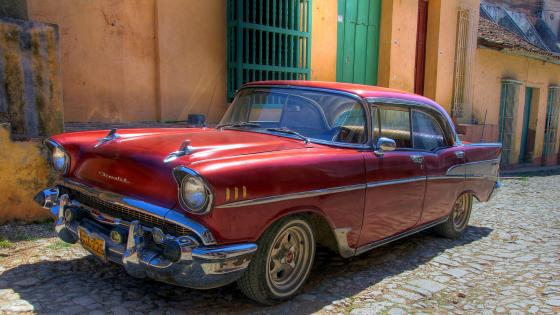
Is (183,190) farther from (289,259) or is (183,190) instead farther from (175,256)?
(289,259)

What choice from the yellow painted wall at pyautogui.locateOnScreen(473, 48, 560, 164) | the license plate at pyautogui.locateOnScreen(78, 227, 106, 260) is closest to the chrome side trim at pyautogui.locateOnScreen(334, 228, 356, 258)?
the license plate at pyautogui.locateOnScreen(78, 227, 106, 260)

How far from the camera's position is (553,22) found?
21547mm

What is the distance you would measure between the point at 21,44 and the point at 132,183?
263 centimetres

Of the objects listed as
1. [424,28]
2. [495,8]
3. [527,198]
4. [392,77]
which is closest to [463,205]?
[527,198]

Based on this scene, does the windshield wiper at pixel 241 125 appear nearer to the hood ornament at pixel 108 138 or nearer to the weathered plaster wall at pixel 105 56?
the hood ornament at pixel 108 138

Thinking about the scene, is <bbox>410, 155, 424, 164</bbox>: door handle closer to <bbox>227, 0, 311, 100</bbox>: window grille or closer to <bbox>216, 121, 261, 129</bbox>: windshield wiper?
<bbox>216, 121, 261, 129</bbox>: windshield wiper

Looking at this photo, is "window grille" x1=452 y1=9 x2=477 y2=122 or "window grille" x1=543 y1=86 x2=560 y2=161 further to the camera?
"window grille" x1=543 y1=86 x2=560 y2=161

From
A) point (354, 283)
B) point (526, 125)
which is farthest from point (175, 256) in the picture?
point (526, 125)

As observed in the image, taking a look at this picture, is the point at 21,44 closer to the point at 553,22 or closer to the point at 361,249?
the point at 361,249

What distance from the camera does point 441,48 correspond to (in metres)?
10.6

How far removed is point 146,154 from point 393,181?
1.96 m

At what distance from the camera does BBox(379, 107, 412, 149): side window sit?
3.88 meters

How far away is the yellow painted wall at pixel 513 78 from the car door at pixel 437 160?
822 centimetres

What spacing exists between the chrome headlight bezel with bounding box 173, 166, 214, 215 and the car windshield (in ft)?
3.79
